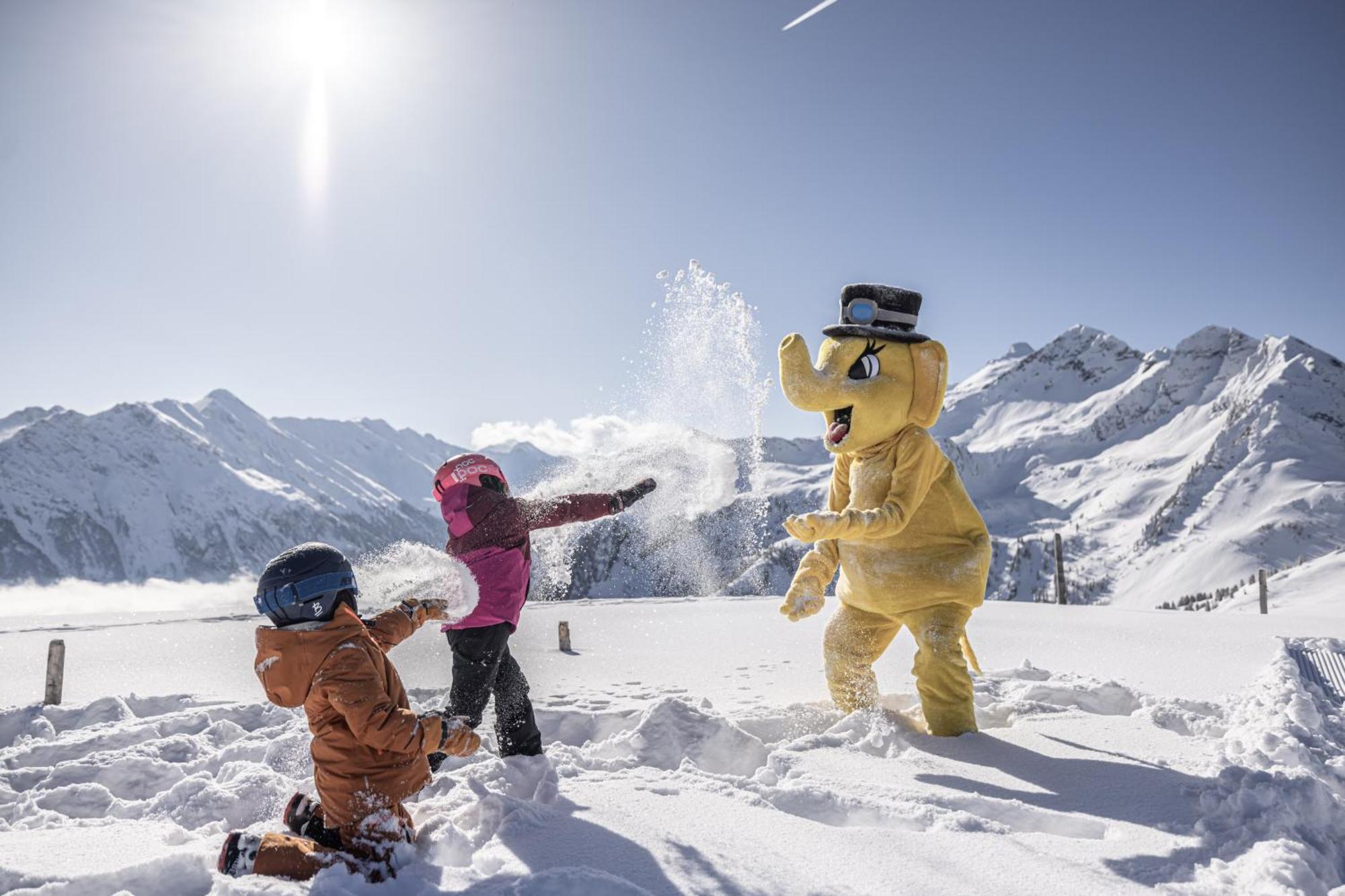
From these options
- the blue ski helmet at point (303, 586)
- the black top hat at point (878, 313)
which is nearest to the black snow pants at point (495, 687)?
the blue ski helmet at point (303, 586)

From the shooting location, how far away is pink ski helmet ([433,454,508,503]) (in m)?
4.06

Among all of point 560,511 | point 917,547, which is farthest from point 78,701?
point 917,547

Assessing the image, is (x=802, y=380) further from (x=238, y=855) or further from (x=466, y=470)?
(x=238, y=855)

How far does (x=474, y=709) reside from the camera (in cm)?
385

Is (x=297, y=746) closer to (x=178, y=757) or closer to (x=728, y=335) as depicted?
(x=178, y=757)

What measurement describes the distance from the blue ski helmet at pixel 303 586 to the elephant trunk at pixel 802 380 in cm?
258

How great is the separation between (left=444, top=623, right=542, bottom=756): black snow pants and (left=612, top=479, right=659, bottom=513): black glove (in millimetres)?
881

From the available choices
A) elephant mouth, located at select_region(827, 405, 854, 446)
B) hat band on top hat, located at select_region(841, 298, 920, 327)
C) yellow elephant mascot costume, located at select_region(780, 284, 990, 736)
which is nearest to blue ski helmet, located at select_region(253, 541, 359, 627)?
yellow elephant mascot costume, located at select_region(780, 284, 990, 736)

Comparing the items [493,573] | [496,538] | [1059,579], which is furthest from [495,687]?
[1059,579]

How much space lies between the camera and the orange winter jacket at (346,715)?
8.52 ft

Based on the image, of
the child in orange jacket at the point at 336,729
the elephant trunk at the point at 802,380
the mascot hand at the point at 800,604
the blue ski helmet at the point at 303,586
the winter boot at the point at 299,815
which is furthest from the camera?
the mascot hand at the point at 800,604

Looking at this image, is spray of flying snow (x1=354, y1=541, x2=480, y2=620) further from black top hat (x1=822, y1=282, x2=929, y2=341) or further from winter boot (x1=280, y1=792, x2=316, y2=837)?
black top hat (x1=822, y1=282, x2=929, y2=341)

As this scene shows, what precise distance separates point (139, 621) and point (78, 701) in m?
10.5

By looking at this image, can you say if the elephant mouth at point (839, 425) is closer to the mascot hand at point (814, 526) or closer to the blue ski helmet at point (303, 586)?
the mascot hand at point (814, 526)
